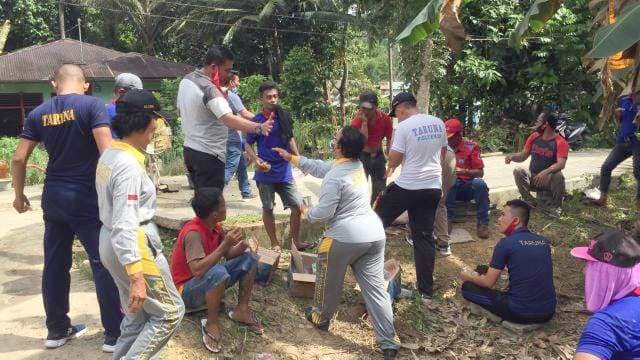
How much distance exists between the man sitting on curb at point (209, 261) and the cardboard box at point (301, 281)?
30.5 inches

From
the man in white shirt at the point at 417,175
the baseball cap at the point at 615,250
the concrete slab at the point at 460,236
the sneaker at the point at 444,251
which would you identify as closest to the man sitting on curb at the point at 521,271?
the man in white shirt at the point at 417,175

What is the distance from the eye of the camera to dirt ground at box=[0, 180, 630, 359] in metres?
3.83

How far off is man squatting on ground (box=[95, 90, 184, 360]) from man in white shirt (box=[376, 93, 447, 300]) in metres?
2.53

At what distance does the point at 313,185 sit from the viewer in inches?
314

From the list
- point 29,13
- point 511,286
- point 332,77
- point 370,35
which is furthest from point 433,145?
point 29,13

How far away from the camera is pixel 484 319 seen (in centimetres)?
504

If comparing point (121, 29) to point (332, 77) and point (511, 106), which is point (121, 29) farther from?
point (511, 106)


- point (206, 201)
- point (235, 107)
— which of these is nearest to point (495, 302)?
point (206, 201)

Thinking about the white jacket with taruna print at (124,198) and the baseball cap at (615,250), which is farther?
the white jacket with taruna print at (124,198)

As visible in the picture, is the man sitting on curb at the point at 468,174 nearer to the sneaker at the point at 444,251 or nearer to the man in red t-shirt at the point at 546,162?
the sneaker at the point at 444,251

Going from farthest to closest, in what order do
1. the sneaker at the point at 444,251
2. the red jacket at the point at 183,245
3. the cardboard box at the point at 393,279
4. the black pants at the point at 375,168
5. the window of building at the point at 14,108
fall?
the window of building at the point at 14,108
the black pants at the point at 375,168
the sneaker at the point at 444,251
the cardboard box at the point at 393,279
the red jacket at the point at 183,245

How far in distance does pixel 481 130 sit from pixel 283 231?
32.6ft

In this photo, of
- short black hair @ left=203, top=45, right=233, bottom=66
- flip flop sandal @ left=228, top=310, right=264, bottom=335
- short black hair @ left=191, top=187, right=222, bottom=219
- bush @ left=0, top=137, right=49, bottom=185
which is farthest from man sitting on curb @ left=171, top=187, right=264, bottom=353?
bush @ left=0, top=137, right=49, bottom=185

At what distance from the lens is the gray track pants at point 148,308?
2.77 m
